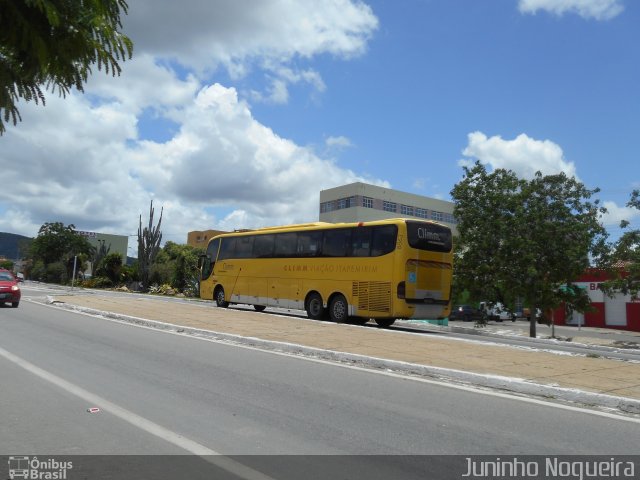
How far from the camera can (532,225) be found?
81.4 ft

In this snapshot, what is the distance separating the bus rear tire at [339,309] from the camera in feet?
61.2

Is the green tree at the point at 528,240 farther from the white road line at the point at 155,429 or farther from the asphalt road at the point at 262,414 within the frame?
the white road line at the point at 155,429

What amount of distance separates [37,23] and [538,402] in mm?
6816

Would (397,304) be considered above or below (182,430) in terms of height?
above

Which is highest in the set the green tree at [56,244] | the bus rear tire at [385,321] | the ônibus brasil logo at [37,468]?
the green tree at [56,244]

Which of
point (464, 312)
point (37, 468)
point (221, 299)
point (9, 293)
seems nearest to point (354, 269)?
point (221, 299)

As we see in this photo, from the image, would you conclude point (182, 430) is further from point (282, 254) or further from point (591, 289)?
point (591, 289)

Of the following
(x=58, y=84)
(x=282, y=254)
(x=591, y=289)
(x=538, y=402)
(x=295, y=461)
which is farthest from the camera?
(x=591, y=289)

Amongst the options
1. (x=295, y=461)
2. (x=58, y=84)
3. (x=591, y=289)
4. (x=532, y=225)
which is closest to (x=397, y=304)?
(x=532, y=225)

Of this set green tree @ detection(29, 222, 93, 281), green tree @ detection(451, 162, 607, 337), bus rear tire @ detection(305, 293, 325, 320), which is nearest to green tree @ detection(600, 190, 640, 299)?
green tree @ detection(451, 162, 607, 337)

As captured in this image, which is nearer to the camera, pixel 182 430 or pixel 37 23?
pixel 37 23

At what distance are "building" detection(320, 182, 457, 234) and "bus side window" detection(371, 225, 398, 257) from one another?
49.0 m

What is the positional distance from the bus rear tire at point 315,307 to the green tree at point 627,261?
44.4 feet

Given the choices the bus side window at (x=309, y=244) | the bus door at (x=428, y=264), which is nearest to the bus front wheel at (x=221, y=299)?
the bus side window at (x=309, y=244)
